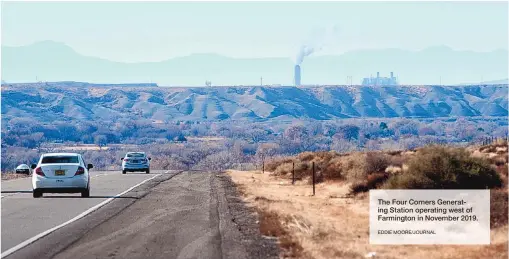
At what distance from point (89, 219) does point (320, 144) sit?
139m

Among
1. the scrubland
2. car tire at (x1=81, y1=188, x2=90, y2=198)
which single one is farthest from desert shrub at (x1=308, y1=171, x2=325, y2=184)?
car tire at (x1=81, y1=188, x2=90, y2=198)

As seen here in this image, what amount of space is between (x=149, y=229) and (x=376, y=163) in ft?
62.5

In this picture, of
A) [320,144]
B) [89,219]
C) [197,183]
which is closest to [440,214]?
[89,219]

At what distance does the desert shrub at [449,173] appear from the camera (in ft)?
88.1

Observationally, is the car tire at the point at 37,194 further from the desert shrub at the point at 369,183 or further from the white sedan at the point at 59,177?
the desert shrub at the point at 369,183

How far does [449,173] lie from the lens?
2697 cm

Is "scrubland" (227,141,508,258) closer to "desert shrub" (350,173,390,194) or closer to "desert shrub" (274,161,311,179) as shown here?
"desert shrub" (350,173,390,194)

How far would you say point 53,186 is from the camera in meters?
31.3

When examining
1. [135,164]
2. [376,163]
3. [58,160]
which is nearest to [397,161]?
[376,163]

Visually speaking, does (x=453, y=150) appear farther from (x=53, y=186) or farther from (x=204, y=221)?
(x=53, y=186)

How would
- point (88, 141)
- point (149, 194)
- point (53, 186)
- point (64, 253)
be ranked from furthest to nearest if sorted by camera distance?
point (88, 141) < point (149, 194) < point (53, 186) < point (64, 253)

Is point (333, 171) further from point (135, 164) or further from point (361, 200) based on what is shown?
point (135, 164)

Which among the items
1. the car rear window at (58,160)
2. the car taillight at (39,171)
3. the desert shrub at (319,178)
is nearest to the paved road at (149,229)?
the car taillight at (39,171)

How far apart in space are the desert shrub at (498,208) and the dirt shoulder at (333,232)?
0.56 m
